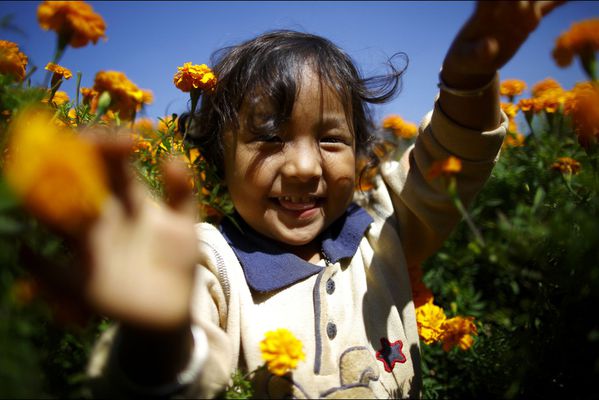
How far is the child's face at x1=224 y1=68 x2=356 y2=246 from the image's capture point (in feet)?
4.00

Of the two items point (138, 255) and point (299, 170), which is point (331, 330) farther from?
point (138, 255)

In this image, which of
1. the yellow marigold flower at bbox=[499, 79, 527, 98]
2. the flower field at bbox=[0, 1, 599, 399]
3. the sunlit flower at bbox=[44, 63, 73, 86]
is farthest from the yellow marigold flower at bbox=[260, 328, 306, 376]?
the yellow marigold flower at bbox=[499, 79, 527, 98]

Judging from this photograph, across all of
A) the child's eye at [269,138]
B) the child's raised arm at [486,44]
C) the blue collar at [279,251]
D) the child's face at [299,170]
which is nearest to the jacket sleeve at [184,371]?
the blue collar at [279,251]

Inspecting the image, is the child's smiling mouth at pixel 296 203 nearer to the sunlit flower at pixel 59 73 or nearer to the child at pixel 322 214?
the child at pixel 322 214

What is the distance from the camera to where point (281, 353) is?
3.04ft

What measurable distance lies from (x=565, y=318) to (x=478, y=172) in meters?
0.50

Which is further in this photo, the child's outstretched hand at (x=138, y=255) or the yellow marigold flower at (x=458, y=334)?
the yellow marigold flower at (x=458, y=334)

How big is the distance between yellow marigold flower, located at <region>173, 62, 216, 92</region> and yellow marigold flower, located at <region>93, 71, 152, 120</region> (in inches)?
10.4

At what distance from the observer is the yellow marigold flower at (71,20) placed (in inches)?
35.3

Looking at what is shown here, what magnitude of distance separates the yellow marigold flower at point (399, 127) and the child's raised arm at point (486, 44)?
1646 mm

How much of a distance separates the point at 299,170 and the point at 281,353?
484mm

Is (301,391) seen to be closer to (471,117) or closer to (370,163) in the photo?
(471,117)

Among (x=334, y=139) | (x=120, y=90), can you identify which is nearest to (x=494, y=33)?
(x=334, y=139)

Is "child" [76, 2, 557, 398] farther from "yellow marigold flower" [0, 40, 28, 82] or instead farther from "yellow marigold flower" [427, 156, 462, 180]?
"yellow marigold flower" [0, 40, 28, 82]
